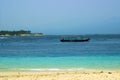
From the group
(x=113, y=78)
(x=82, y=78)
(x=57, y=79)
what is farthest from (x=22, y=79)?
(x=113, y=78)

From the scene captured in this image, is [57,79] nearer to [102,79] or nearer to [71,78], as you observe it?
[71,78]

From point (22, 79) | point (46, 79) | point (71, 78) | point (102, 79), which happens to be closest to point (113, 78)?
point (102, 79)

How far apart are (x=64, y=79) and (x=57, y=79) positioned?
0.33m

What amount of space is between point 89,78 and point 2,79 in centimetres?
414

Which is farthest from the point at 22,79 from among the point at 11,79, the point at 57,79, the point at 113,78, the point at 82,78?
the point at 113,78

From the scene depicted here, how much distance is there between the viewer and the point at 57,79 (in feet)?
52.2

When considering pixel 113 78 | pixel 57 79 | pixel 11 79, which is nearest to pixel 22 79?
pixel 11 79

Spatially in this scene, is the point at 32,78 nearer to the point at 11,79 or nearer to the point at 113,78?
the point at 11,79

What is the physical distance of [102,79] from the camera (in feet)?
51.4

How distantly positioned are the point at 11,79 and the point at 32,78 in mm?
1012

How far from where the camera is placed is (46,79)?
16125mm

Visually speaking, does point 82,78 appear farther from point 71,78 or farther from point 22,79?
point 22,79

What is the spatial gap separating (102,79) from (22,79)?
3.77 m

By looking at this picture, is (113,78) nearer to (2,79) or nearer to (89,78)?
(89,78)
